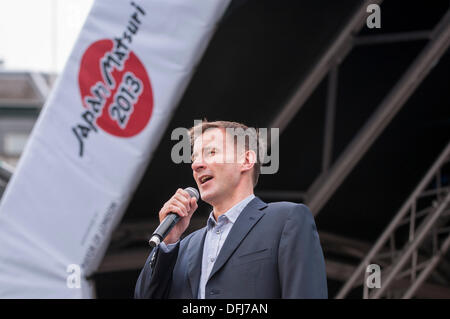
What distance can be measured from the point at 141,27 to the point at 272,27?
140 centimetres

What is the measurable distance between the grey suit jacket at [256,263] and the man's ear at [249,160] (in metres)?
0.10

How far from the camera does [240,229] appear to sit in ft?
5.93

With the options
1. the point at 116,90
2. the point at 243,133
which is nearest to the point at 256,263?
the point at 243,133

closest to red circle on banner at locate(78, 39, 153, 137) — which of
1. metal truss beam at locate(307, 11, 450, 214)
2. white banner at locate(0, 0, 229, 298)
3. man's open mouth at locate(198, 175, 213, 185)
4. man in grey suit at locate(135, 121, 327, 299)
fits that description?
white banner at locate(0, 0, 229, 298)

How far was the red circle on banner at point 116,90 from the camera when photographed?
15.9 feet

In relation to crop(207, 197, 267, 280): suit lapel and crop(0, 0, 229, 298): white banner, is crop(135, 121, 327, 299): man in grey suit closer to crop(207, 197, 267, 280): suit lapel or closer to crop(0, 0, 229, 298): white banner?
crop(207, 197, 267, 280): suit lapel

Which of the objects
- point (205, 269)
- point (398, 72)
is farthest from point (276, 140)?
point (205, 269)

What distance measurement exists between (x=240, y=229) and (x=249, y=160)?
→ 9.2 inches

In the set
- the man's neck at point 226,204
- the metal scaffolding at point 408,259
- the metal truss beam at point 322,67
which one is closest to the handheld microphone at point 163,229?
the man's neck at point 226,204

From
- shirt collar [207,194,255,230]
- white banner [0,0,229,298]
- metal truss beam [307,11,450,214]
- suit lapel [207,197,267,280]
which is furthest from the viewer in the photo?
metal truss beam [307,11,450,214]

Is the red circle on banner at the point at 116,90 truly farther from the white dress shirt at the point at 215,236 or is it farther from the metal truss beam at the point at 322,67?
the white dress shirt at the point at 215,236

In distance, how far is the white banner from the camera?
4801 millimetres

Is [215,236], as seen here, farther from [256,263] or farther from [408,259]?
[408,259]
